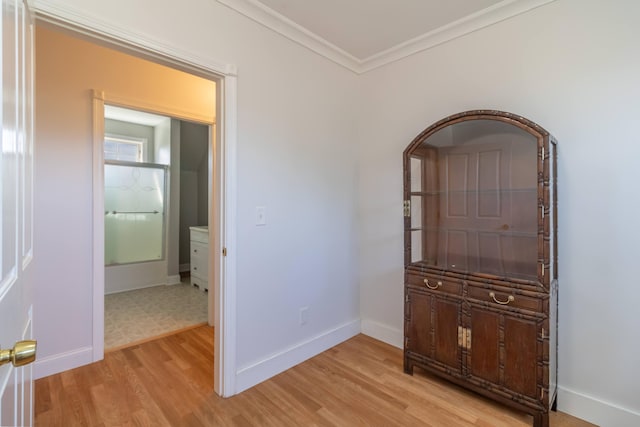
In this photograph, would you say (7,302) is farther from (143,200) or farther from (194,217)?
(194,217)

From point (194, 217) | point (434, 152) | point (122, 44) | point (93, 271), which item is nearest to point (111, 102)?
point (122, 44)

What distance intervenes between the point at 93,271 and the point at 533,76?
343 centimetres

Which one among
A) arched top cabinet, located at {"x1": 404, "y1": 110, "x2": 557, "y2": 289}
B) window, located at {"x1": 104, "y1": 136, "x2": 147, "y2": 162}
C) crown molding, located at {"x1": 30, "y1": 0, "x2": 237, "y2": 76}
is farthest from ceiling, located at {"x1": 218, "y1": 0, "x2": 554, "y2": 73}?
window, located at {"x1": 104, "y1": 136, "x2": 147, "y2": 162}

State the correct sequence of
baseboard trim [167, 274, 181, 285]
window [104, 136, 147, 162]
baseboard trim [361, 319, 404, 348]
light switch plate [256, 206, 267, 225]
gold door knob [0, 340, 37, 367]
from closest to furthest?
gold door knob [0, 340, 37, 367], light switch plate [256, 206, 267, 225], baseboard trim [361, 319, 404, 348], baseboard trim [167, 274, 181, 285], window [104, 136, 147, 162]

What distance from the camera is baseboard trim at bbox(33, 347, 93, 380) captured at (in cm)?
214

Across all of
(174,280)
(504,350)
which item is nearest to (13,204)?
(504,350)

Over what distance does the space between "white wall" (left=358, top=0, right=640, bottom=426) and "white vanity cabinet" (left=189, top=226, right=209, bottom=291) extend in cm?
357

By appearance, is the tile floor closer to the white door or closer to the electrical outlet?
the electrical outlet

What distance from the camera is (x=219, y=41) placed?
6.24ft

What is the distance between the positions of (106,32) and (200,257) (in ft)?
10.9

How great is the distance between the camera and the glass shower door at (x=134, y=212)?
4465mm

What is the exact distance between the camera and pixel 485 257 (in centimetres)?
211

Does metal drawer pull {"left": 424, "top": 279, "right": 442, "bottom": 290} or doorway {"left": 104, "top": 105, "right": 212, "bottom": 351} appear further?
doorway {"left": 104, "top": 105, "right": 212, "bottom": 351}

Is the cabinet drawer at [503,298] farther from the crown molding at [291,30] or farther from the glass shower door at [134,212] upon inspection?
the glass shower door at [134,212]
